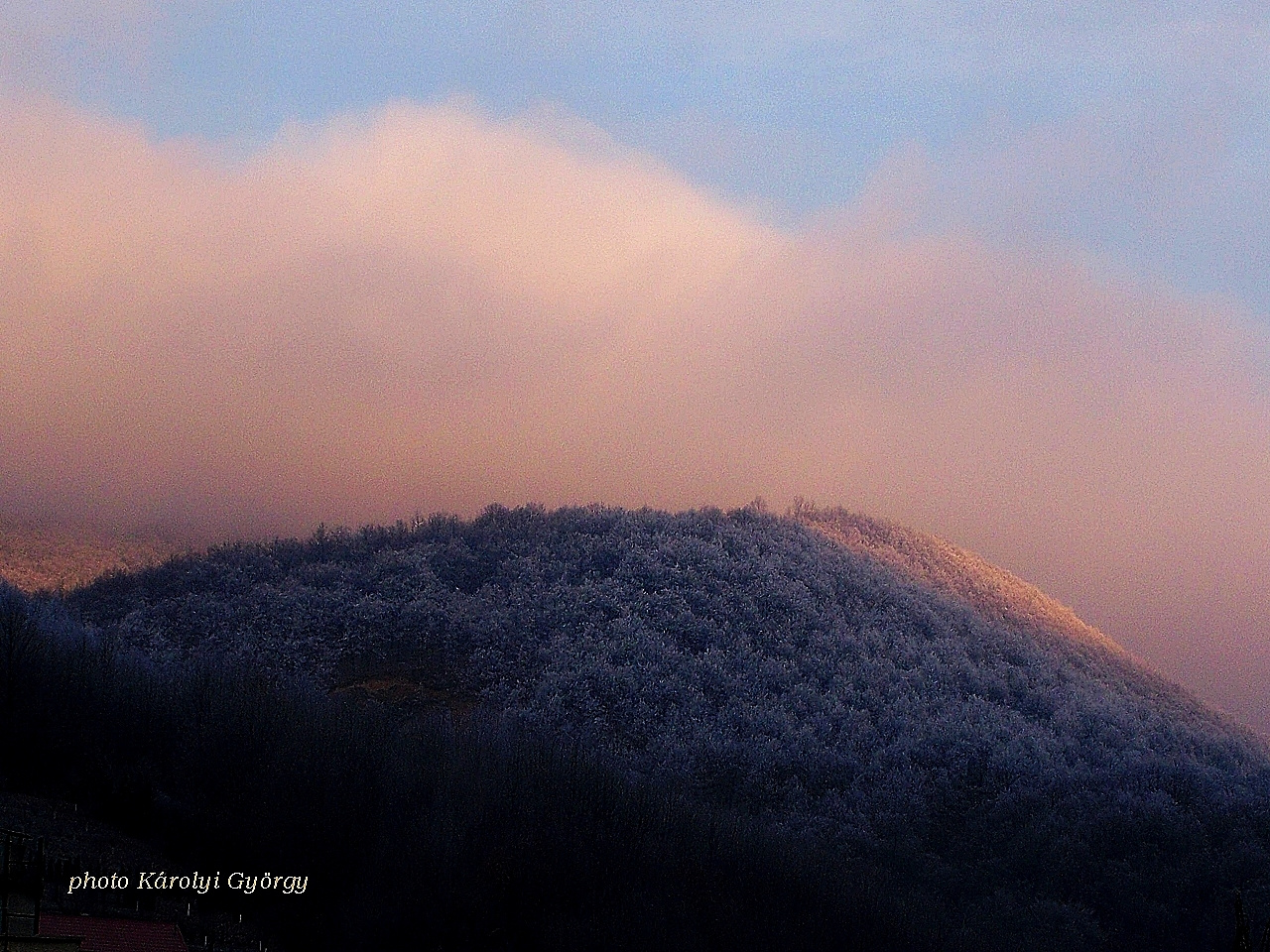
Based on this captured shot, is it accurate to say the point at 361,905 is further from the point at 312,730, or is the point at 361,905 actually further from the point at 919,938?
the point at 919,938

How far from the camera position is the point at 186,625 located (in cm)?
9862

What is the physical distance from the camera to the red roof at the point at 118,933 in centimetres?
2784

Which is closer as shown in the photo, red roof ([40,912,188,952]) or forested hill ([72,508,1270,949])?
red roof ([40,912,188,952])

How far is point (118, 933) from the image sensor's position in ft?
105

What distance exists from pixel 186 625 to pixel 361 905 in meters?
49.4

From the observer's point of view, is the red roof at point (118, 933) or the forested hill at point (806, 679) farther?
the forested hill at point (806, 679)

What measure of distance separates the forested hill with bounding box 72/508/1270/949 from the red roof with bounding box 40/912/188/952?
134 ft

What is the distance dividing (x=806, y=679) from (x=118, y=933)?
232ft

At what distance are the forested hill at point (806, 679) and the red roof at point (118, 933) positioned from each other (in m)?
41.0

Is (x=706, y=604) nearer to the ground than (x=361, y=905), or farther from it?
farther from it

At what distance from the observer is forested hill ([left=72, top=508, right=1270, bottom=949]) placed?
71750 millimetres

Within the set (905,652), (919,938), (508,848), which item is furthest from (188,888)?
(905,652)

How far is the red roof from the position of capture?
2784 centimetres

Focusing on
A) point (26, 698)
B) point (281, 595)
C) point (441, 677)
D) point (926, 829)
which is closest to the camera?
point (26, 698)
